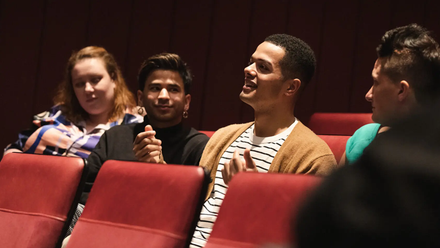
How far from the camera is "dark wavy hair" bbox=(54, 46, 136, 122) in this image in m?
0.68

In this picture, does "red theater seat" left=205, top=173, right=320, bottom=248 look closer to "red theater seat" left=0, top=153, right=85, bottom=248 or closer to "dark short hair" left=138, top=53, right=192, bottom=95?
"red theater seat" left=0, top=153, right=85, bottom=248

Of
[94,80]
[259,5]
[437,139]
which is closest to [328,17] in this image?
[259,5]

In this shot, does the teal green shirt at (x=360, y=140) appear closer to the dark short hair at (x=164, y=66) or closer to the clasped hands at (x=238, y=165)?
the clasped hands at (x=238, y=165)

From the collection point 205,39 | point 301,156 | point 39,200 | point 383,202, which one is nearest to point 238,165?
point 301,156

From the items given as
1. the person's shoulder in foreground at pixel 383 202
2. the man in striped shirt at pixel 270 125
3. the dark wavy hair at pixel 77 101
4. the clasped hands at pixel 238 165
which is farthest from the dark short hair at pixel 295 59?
the person's shoulder in foreground at pixel 383 202

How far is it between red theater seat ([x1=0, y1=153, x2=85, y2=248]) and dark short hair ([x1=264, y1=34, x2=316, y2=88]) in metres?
0.21

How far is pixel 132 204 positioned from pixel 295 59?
22cm

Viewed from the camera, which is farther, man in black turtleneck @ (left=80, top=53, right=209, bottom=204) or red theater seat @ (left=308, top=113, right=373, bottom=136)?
red theater seat @ (left=308, top=113, right=373, bottom=136)

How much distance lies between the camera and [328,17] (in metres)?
0.83

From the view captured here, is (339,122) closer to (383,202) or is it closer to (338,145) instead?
(338,145)

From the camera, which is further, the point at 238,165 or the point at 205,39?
the point at 205,39

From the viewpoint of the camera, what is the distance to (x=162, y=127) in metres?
0.58

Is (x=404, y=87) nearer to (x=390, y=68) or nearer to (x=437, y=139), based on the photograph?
(x=390, y=68)

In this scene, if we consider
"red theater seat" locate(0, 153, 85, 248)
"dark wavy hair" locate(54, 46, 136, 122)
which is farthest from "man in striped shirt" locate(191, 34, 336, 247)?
"dark wavy hair" locate(54, 46, 136, 122)
